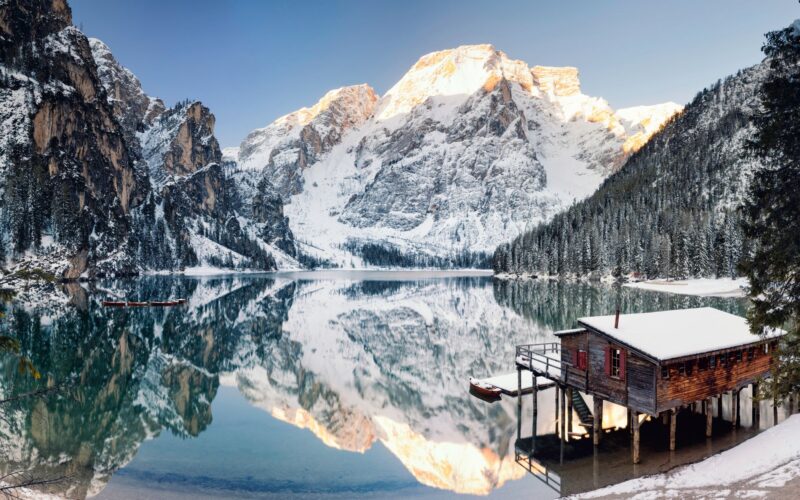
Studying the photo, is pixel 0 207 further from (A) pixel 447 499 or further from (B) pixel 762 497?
(B) pixel 762 497

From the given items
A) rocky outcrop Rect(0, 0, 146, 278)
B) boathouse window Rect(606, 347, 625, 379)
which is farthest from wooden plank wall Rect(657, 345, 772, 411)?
rocky outcrop Rect(0, 0, 146, 278)

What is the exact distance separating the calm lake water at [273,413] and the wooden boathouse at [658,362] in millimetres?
2550

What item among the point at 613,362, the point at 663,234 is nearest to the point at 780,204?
the point at 613,362

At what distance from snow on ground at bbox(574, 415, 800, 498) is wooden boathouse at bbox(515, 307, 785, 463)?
3174mm

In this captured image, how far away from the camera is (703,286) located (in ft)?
360

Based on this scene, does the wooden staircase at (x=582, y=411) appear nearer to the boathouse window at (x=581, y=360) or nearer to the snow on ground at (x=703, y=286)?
the boathouse window at (x=581, y=360)

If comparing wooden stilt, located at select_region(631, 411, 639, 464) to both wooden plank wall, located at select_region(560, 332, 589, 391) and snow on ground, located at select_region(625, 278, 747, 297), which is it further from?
snow on ground, located at select_region(625, 278, 747, 297)

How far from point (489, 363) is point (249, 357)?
2462 cm

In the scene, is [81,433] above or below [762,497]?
below

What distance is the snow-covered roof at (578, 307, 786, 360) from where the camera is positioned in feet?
76.2

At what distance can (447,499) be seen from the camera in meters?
22.5

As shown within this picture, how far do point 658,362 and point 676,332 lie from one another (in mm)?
4473

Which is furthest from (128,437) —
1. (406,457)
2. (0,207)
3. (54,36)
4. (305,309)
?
(54,36)

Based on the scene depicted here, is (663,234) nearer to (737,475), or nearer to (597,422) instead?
(597,422)
